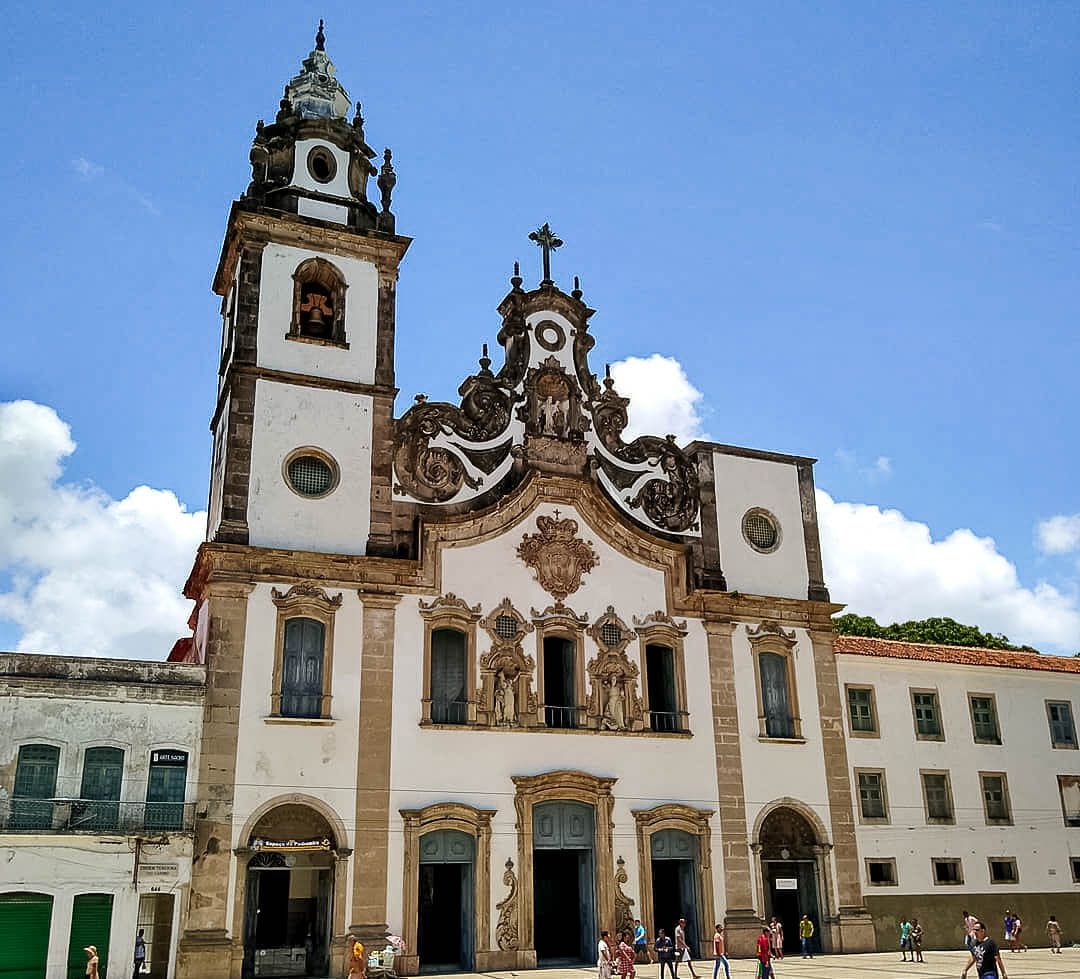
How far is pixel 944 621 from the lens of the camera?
51719 mm

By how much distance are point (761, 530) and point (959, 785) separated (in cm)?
969

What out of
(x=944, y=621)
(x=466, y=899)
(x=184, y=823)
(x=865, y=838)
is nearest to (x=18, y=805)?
(x=184, y=823)

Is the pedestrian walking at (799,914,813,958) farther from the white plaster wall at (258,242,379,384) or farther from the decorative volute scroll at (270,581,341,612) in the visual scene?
the white plaster wall at (258,242,379,384)

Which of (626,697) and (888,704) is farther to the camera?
(888,704)

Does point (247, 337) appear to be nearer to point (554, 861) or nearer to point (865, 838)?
point (554, 861)

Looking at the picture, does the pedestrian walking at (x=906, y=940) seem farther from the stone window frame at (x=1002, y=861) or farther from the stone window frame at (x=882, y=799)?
the stone window frame at (x=1002, y=861)

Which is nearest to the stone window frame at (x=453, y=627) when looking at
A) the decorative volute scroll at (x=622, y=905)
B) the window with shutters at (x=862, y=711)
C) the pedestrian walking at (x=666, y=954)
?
the decorative volute scroll at (x=622, y=905)

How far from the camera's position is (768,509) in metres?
34.4

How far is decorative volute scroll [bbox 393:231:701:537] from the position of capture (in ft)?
99.8

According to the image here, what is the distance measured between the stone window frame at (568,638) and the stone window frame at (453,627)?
5.80 ft

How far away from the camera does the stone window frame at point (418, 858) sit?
2614 centimetres

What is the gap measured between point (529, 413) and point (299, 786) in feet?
39.6

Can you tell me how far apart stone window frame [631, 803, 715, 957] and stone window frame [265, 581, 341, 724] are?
28.4 ft

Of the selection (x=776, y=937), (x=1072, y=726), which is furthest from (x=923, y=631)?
(x=776, y=937)
